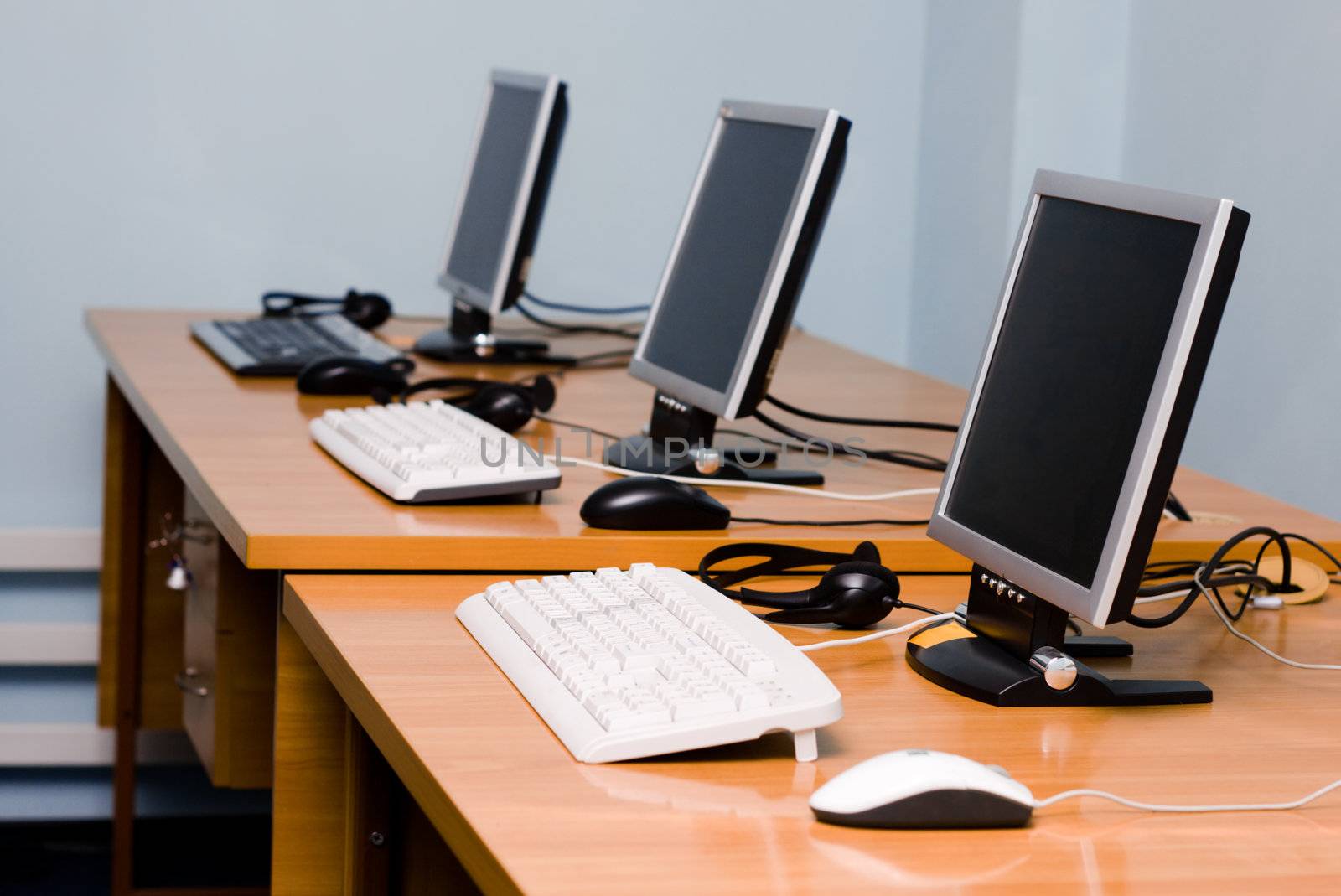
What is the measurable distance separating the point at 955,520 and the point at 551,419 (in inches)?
30.9

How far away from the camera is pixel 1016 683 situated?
1024 mm

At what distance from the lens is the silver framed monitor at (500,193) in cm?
218

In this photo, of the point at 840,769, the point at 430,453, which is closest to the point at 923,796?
the point at 840,769

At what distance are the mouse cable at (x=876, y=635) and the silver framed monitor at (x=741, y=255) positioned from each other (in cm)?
36

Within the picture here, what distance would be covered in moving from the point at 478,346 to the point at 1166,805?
1.58m

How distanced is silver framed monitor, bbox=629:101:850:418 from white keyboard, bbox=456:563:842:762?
0.44 m

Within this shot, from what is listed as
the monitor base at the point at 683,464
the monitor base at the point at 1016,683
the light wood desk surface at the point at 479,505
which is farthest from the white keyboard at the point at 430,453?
the monitor base at the point at 1016,683

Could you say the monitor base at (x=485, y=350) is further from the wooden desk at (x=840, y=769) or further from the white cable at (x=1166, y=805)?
the white cable at (x=1166, y=805)

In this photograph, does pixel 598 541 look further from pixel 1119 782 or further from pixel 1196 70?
pixel 1196 70

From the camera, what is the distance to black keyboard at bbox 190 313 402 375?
2090mm

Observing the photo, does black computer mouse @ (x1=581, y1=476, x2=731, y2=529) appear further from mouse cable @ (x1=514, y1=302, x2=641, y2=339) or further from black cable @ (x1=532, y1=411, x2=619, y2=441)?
mouse cable @ (x1=514, y1=302, x2=641, y2=339)

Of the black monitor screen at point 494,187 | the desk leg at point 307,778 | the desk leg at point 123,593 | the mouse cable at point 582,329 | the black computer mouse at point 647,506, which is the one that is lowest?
the desk leg at point 123,593

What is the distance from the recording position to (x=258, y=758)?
1.82 meters

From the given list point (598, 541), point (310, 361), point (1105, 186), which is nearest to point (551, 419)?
point (310, 361)
